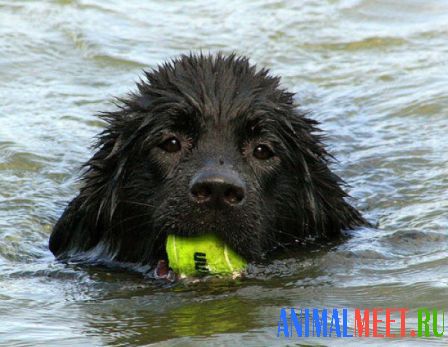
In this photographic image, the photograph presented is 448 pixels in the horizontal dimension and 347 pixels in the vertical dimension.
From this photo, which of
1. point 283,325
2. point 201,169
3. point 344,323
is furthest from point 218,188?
point 344,323

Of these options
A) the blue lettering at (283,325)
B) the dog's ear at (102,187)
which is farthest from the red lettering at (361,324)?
the dog's ear at (102,187)

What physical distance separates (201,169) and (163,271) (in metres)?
0.67

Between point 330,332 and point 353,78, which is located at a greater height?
point 353,78

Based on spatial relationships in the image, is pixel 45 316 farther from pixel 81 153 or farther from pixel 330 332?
pixel 81 153

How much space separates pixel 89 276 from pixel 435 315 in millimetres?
1939

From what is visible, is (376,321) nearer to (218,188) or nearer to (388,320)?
(388,320)

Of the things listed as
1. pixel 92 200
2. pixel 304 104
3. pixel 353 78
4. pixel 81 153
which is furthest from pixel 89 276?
pixel 353 78

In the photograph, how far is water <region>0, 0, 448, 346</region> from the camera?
5.41m

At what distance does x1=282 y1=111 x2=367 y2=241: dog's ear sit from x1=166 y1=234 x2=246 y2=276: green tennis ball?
0.70 m

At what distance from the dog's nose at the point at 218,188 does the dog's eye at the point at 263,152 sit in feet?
1.69

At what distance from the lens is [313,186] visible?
6.32 meters

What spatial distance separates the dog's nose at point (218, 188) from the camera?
541 centimetres

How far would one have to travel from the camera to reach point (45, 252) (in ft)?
22.2

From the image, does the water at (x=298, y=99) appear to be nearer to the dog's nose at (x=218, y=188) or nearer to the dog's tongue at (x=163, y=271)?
the dog's tongue at (x=163, y=271)
